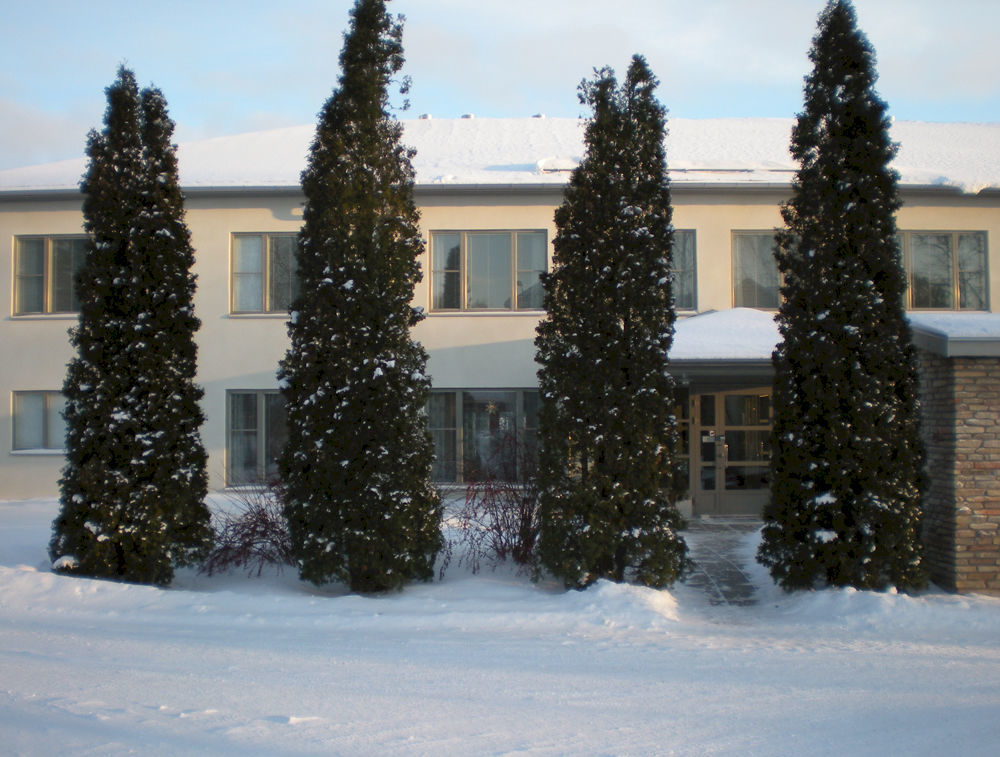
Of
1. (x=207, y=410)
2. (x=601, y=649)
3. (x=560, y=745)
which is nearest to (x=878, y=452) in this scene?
(x=601, y=649)

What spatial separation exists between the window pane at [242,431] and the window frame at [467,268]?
4343 mm

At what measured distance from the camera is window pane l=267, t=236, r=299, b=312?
1777cm

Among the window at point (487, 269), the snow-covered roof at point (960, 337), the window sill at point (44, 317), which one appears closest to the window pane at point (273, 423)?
the window at point (487, 269)

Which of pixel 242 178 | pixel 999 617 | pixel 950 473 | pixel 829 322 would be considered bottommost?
pixel 999 617

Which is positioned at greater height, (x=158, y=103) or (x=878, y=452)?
(x=158, y=103)

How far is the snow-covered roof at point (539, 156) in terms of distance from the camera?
17.5m

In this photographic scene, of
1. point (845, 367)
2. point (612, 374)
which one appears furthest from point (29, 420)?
point (845, 367)

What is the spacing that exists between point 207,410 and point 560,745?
14.5 metres

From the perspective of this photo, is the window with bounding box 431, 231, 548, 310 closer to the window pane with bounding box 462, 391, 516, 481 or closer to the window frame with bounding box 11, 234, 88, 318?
the window pane with bounding box 462, 391, 516, 481

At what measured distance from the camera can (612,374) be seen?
861 cm

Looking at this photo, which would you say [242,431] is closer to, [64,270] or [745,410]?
[64,270]

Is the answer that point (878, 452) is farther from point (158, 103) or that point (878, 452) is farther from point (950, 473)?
point (158, 103)

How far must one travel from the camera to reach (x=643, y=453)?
861 cm

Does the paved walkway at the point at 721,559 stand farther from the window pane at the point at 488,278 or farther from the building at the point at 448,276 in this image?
the window pane at the point at 488,278
